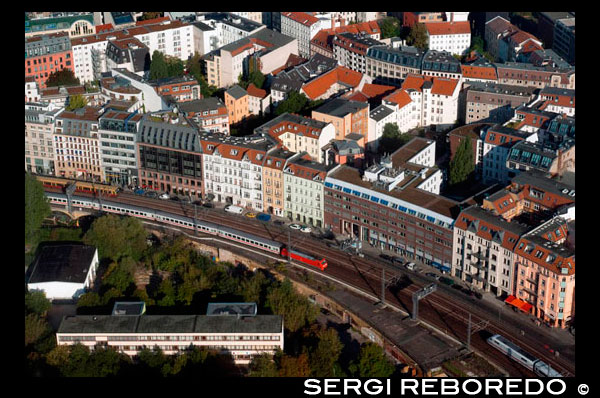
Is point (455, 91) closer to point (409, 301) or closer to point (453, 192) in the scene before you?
point (453, 192)

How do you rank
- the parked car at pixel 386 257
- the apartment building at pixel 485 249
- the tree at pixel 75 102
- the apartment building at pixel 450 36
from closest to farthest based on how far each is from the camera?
the apartment building at pixel 485 249
the parked car at pixel 386 257
the tree at pixel 75 102
the apartment building at pixel 450 36

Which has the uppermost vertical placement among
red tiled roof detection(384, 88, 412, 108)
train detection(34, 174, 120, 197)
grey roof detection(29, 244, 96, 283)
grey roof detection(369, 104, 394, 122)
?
red tiled roof detection(384, 88, 412, 108)

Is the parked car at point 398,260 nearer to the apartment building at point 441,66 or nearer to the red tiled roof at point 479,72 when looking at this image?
the apartment building at point 441,66

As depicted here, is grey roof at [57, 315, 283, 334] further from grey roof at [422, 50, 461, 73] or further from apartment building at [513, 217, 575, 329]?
grey roof at [422, 50, 461, 73]

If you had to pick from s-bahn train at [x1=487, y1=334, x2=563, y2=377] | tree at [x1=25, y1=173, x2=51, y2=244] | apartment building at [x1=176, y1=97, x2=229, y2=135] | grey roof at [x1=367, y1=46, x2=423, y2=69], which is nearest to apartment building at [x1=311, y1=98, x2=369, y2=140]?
apartment building at [x1=176, y1=97, x2=229, y2=135]

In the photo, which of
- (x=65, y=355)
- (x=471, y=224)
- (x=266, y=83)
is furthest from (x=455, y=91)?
(x=65, y=355)

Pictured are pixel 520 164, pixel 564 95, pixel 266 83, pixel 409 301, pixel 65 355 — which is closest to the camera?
pixel 65 355

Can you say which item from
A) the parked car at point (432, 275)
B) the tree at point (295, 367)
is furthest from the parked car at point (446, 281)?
the tree at point (295, 367)
